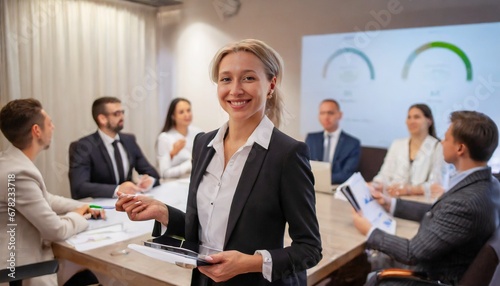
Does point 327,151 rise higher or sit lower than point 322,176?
higher

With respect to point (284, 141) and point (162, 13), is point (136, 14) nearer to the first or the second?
point (162, 13)

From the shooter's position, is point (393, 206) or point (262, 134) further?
point (393, 206)

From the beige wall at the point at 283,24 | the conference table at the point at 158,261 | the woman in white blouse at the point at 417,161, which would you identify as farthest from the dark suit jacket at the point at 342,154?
the conference table at the point at 158,261

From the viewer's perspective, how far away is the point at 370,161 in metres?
3.69

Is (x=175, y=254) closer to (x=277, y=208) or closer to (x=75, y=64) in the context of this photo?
(x=277, y=208)

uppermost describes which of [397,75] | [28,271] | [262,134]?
[397,75]

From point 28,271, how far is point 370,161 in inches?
116

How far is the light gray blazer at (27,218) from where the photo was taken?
147 cm

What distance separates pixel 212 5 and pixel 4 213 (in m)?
3.04

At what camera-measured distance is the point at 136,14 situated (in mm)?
4254

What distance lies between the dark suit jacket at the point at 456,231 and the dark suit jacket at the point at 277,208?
2.90 feet

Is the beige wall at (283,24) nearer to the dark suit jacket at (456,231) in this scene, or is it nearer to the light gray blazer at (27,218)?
the dark suit jacket at (456,231)

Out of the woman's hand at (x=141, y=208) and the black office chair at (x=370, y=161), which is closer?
the woman's hand at (x=141, y=208)

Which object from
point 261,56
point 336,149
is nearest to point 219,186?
point 261,56
